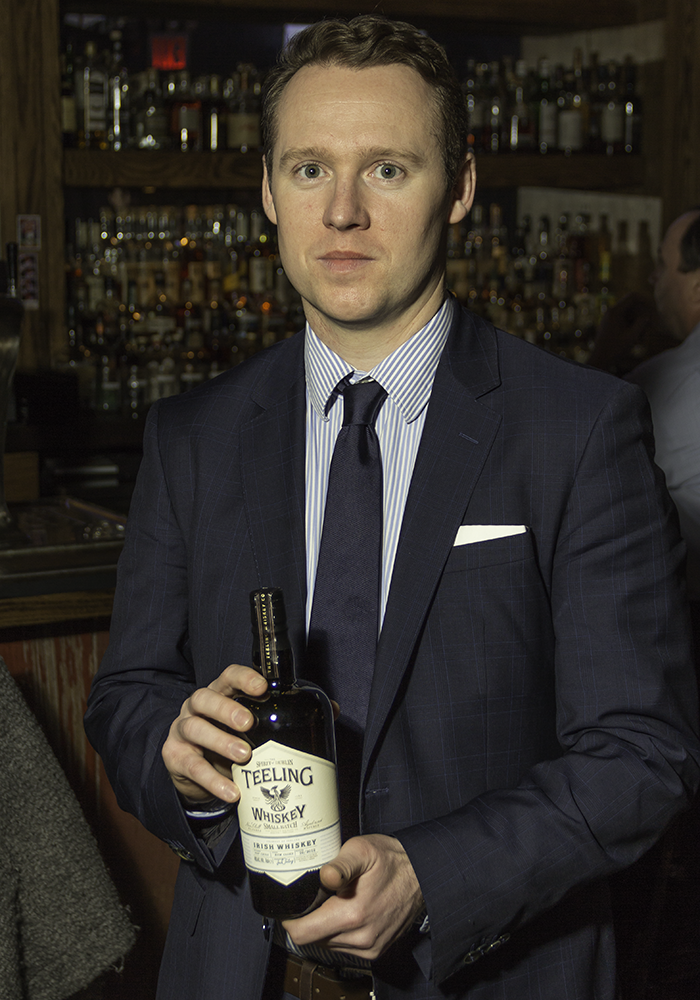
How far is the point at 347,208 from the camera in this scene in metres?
1.11

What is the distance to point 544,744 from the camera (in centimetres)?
112

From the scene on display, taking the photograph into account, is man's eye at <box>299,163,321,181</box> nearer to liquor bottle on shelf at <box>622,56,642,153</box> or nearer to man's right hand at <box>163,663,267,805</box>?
man's right hand at <box>163,663,267,805</box>

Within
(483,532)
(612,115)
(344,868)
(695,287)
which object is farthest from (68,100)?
(344,868)

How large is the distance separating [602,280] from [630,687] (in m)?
3.53

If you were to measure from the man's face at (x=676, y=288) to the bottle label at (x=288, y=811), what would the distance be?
2.41 metres

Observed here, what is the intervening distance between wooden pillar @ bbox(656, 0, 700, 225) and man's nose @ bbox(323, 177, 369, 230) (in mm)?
3291

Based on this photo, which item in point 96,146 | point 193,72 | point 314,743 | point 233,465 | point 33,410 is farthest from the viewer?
point 193,72


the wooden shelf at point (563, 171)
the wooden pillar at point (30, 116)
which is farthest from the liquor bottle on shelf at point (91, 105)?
the wooden shelf at point (563, 171)

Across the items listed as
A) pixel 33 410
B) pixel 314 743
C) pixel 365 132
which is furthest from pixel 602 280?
pixel 314 743

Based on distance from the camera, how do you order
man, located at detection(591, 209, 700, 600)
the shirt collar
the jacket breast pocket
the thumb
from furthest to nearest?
man, located at detection(591, 209, 700, 600) → the shirt collar → the jacket breast pocket → the thumb

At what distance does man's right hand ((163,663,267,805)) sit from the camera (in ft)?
2.97

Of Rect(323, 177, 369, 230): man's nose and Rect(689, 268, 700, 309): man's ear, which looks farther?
Rect(689, 268, 700, 309): man's ear

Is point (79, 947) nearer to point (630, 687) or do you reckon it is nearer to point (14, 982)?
point (14, 982)

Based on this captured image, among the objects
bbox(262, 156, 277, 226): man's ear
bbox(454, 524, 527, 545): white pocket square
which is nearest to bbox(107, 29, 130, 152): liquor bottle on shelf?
bbox(262, 156, 277, 226): man's ear
